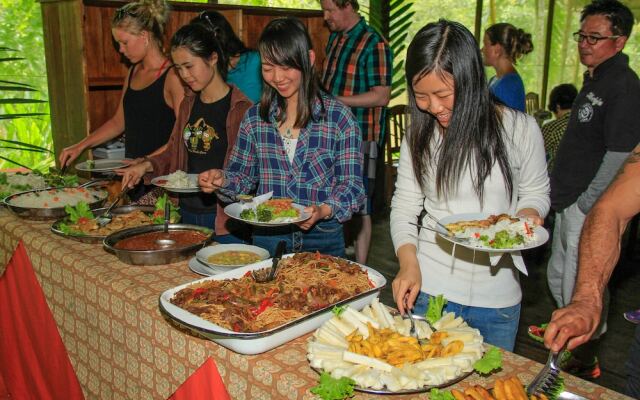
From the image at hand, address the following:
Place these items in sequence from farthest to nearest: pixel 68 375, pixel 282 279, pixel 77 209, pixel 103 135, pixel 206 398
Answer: pixel 103 135
pixel 77 209
pixel 68 375
pixel 282 279
pixel 206 398

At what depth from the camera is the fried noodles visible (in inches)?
59.9

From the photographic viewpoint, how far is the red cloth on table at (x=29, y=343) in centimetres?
226

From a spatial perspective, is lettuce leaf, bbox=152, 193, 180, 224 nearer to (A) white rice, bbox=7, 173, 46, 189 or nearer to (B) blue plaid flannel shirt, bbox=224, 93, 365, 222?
(B) blue plaid flannel shirt, bbox=224, 93, 365, 222

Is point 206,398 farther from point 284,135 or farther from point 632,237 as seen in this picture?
point 632,237

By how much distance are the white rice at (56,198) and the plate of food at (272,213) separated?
2.99 ft

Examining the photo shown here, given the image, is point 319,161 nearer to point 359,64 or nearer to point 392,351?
point 392,351

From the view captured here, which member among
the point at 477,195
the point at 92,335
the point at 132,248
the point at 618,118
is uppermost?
the point at 618,118

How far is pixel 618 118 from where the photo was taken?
2.66 meters

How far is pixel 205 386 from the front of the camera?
1.61 m

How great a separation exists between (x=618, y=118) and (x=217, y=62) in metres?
1.75

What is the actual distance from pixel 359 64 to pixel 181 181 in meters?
1.74

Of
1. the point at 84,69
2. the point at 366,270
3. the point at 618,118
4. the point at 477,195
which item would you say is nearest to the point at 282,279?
the point at 366,270

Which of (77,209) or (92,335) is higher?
(77,209)

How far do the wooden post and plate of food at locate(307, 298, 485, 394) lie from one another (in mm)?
2828
